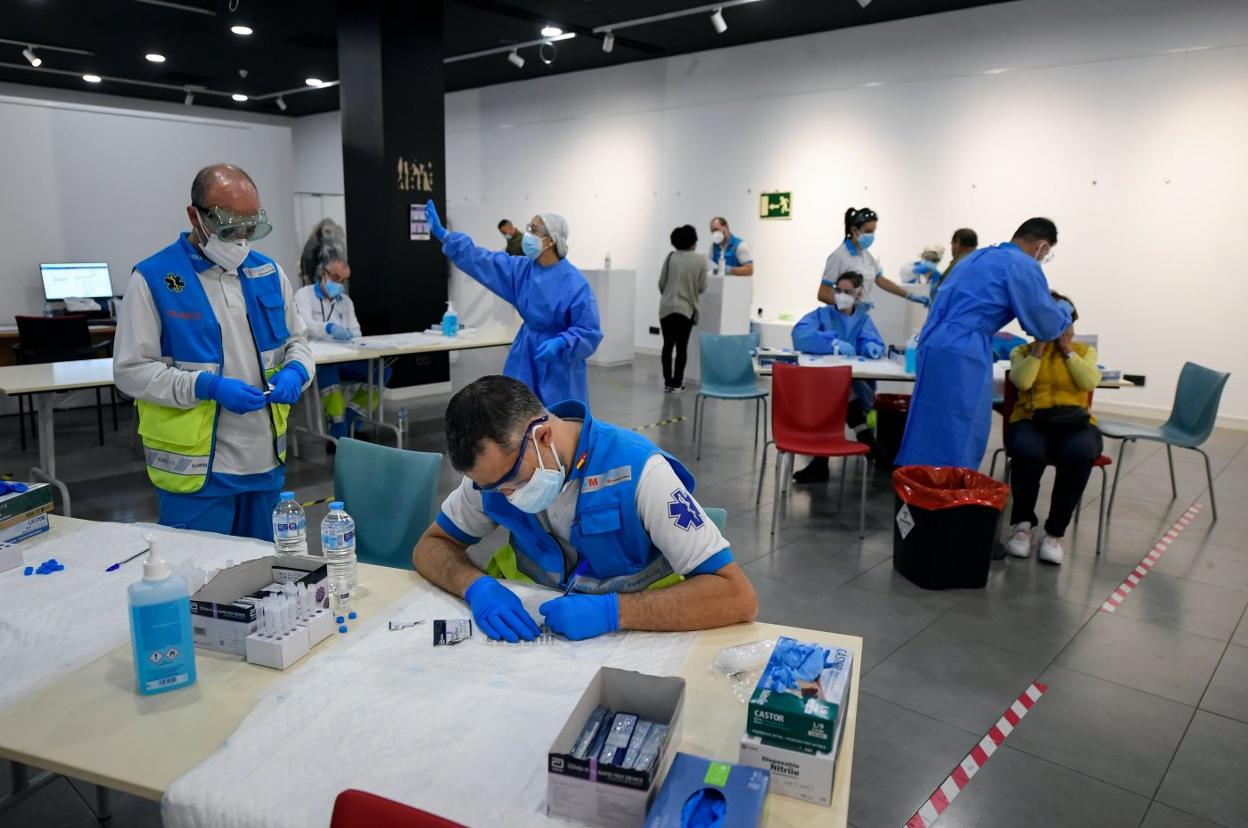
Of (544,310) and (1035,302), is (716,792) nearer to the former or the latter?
(1035,302)

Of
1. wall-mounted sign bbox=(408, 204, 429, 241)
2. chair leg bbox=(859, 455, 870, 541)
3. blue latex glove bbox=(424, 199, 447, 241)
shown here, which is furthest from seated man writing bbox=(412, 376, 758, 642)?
wall-mounted sign bbox=(408, 204, 429, 241)

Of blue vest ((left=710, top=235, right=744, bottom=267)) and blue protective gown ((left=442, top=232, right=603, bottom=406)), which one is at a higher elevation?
blue vest ((left=710, top=235, right=744, bottom=267))

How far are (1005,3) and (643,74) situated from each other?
14.5 ft

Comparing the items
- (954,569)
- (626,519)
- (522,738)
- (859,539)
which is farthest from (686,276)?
(522,738)

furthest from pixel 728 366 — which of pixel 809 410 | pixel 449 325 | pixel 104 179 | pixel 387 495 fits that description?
pixel 104 179

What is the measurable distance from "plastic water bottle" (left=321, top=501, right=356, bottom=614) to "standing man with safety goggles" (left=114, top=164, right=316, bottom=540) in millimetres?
862

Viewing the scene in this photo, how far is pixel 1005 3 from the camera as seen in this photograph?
7.44m

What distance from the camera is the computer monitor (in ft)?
23.7

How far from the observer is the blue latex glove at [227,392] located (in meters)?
2.35

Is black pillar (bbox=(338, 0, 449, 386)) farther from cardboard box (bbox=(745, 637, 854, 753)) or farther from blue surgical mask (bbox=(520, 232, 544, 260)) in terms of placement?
cardboard box (bbox=(745, 637, 854, 753))

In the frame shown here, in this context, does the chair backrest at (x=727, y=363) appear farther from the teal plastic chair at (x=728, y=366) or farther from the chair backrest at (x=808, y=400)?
the chair backrest at (x=808, y=400)

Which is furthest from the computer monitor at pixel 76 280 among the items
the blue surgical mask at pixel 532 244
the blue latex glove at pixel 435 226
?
the blue surgical mask at pixel 532 244

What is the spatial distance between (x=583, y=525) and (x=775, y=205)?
8.35m

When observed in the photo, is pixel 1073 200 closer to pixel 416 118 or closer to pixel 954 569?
pixel 954 569
